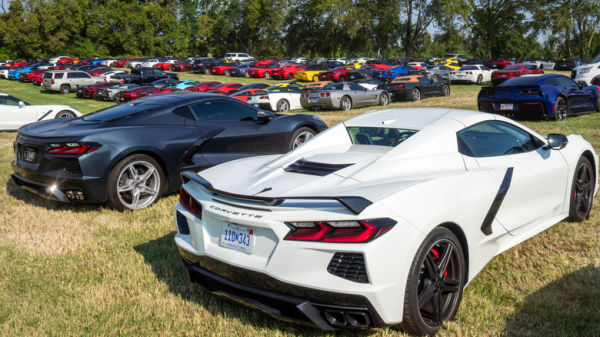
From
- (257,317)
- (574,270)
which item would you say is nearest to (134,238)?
(257,317)

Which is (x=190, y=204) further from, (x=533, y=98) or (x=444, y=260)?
(x=533, y=98)

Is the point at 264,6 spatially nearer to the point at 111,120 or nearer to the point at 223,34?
the point at 223,34

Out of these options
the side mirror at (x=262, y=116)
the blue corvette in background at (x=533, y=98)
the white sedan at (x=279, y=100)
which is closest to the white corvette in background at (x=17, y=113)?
the white sedan at (x=279, y=100)

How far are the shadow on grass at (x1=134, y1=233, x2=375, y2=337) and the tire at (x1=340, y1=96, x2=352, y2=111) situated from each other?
1597cm

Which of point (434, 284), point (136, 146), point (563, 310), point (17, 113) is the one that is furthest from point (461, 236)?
point (17, 113)

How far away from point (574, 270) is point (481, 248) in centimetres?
126

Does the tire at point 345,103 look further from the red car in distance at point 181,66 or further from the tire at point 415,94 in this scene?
the red car in distance at point 181,66

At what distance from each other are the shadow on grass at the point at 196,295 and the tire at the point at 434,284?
38 cm

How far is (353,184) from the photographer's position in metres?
3.14

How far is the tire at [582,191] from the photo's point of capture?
193 inches

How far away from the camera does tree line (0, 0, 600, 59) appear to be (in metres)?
66.8

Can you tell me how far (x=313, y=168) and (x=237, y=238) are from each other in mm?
828

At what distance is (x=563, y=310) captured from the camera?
343cm

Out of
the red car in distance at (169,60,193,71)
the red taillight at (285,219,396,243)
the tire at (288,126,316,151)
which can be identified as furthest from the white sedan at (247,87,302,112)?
the red car in distance at (169,60,193,71)
